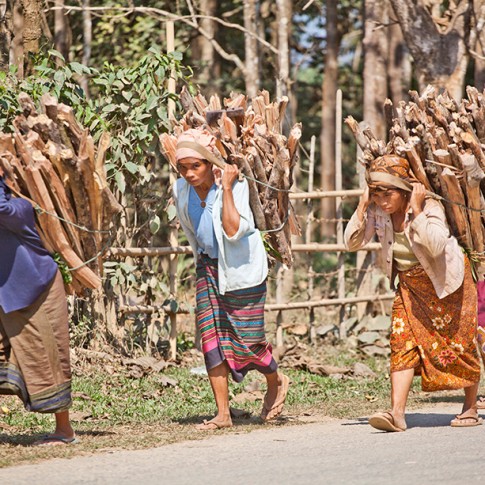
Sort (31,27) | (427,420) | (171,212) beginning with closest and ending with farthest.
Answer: (427,420), (171,212), (31,27)

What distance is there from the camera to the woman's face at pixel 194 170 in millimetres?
6930

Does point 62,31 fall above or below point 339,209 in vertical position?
above

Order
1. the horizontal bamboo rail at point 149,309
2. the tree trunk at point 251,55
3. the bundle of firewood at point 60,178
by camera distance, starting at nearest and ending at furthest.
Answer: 1. the bundle of firewood at point 60,178
2. the horizontal bamboo rail at point 149,309
3. the tree trunk at point 251,55

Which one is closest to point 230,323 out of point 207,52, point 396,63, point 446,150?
point 446,150

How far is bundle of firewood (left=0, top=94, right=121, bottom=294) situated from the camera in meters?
6.38

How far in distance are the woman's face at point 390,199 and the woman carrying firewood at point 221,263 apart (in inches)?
31.3

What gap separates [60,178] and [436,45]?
748 centimetres

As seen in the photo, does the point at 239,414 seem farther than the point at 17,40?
No

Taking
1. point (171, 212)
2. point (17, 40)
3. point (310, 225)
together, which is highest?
point (17, 40)

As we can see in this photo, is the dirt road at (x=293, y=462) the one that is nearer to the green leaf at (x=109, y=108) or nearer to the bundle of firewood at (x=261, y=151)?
the bundle of firewood at (x=261, y=151)

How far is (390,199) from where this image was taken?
22.8 feet

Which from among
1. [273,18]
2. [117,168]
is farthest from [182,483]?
[273,18]

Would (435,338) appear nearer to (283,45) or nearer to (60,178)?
(60,178)

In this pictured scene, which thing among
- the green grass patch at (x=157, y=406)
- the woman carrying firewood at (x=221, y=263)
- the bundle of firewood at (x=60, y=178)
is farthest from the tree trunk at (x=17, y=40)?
the bundle of firewood at (x=60, y=178)
